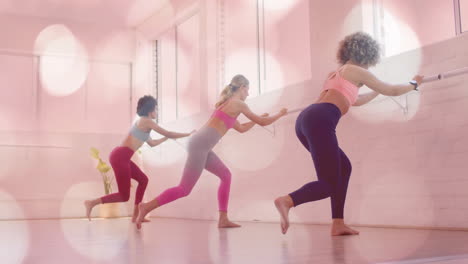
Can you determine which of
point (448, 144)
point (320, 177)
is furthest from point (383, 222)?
point (320, 177)

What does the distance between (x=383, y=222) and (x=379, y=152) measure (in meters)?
0.46

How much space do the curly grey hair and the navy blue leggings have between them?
1.01 ft

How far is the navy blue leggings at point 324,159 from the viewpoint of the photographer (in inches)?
111

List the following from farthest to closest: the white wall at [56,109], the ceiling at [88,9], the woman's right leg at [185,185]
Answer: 1. the white wall at [56,109]
2. the ceiling at [88,9]
3. the woman's right leg at [185,185]

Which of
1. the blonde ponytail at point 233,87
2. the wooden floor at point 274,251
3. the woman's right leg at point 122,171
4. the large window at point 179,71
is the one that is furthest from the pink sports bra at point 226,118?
the large window at point 179,71

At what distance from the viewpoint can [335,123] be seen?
2.88 meters

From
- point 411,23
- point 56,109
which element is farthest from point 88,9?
point 411,23

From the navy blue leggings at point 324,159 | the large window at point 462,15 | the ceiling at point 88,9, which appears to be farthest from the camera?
the ceiling at point 88,9

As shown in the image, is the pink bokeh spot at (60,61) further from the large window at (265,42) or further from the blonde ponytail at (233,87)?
the blonde ponytail at (233,87)

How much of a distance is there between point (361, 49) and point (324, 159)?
0.64 m

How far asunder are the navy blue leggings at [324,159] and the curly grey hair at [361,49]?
1.01 feet

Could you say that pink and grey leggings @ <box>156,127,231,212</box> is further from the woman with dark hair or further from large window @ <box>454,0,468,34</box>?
large window @ <box>454,0,468,34</box>

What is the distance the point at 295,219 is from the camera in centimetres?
454

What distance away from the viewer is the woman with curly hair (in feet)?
9.27
